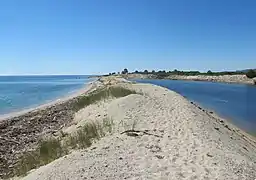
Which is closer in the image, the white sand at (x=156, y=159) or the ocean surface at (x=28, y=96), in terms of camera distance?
the white sand at (x=156, y=159)

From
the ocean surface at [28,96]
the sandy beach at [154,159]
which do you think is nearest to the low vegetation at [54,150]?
the sandy beach at [154,159]

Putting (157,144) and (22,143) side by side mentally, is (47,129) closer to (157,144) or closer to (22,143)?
(22,143)

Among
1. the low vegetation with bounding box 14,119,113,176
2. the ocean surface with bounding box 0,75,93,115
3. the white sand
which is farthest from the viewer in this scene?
the ocean surface with bounding box 0,75,93,115

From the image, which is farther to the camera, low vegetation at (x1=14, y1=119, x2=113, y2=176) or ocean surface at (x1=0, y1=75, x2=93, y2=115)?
ocean surface at (x1=0, y1=75, x2=93, y2=115)

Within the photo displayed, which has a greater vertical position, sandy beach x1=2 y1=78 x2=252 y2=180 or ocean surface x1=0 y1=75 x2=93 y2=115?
sandy beach x1=2 y1=78 x2=252 y2=180

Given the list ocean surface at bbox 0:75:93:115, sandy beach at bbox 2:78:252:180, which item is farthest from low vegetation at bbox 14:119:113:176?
ocean surface at bbox 0:75:93:115

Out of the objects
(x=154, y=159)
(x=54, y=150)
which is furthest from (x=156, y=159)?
(x=54, y=150)

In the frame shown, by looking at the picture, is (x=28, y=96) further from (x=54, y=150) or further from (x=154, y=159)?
(x=154, y=159)

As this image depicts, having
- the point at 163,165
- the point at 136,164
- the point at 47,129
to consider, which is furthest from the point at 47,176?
the point at 47,129

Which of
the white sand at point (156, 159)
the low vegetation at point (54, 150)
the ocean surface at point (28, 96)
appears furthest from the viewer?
the ocean surface at point (28, 96)

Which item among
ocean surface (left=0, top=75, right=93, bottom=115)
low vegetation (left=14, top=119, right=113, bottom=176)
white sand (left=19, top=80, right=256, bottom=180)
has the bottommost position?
ocean surface (left=0, top=75, right=93, bottom=115)

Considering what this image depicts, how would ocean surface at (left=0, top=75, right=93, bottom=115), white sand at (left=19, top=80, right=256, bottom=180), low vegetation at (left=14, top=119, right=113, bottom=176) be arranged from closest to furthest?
white sand at (left=19, top=80, right=256, bottom=180) < low vegetation at (left=14, top=119, right=113, bottom=176) < ocean surface at (left=0, top=75, right=93, bottom=115)

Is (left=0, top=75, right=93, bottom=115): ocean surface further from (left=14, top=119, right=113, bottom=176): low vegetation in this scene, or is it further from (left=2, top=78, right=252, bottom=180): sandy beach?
(left=2, top=78, right=252, bottom=180): sandy beach

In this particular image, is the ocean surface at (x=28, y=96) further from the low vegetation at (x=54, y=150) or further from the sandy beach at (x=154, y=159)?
the sandy beach at (x=154, y=159)
